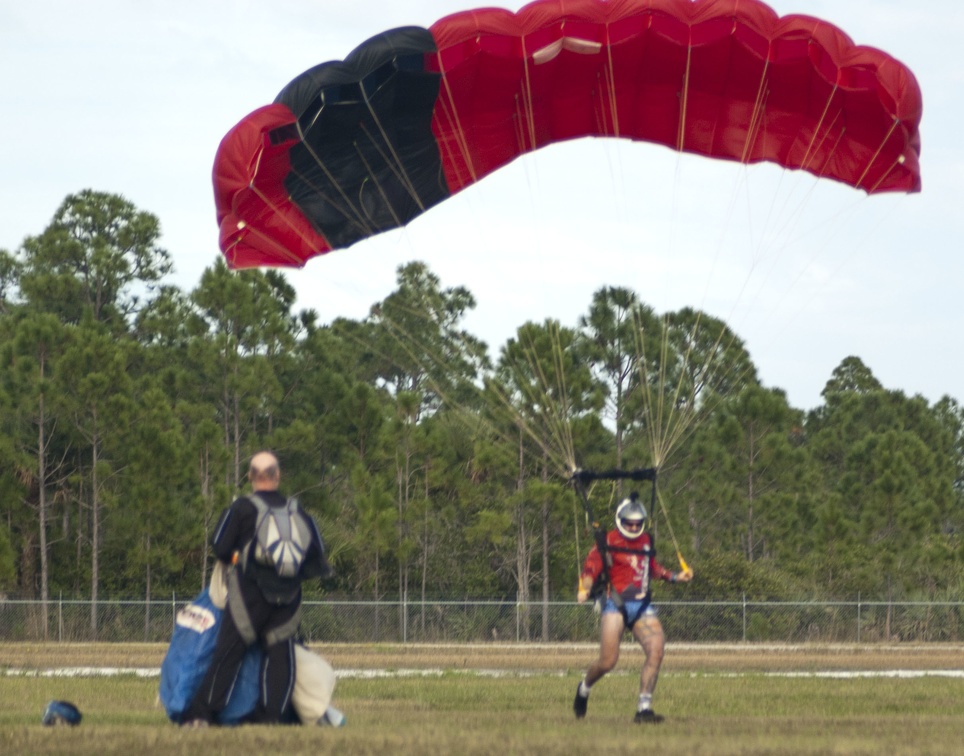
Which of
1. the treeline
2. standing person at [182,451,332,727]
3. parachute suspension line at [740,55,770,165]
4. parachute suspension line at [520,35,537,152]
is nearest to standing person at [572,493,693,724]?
standing person at [182,451,332,727]

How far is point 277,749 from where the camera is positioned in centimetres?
671

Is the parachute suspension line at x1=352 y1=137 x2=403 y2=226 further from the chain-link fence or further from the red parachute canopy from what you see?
the chain-link fence

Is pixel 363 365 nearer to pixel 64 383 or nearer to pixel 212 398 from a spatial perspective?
pixel 212 398

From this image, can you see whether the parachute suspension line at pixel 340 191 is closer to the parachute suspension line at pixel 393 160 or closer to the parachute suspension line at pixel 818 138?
the parachute suspension line at pixel 393 160

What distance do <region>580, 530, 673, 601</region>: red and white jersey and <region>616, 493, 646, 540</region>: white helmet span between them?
6 centimetres

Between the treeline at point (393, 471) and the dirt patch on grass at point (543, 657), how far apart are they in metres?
6.10

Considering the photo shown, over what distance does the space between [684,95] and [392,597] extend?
25.7 metres

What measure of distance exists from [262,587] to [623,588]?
2.91 metres

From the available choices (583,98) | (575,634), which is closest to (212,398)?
(575,634)

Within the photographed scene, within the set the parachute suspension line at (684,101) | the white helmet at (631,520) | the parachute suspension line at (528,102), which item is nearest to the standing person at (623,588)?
the white helmet at (631,520)

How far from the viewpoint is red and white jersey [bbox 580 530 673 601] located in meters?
10.1

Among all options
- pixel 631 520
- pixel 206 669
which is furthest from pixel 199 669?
pixel 631 520

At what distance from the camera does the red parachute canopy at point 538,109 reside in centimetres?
1309

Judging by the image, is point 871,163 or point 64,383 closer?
point 871,163
